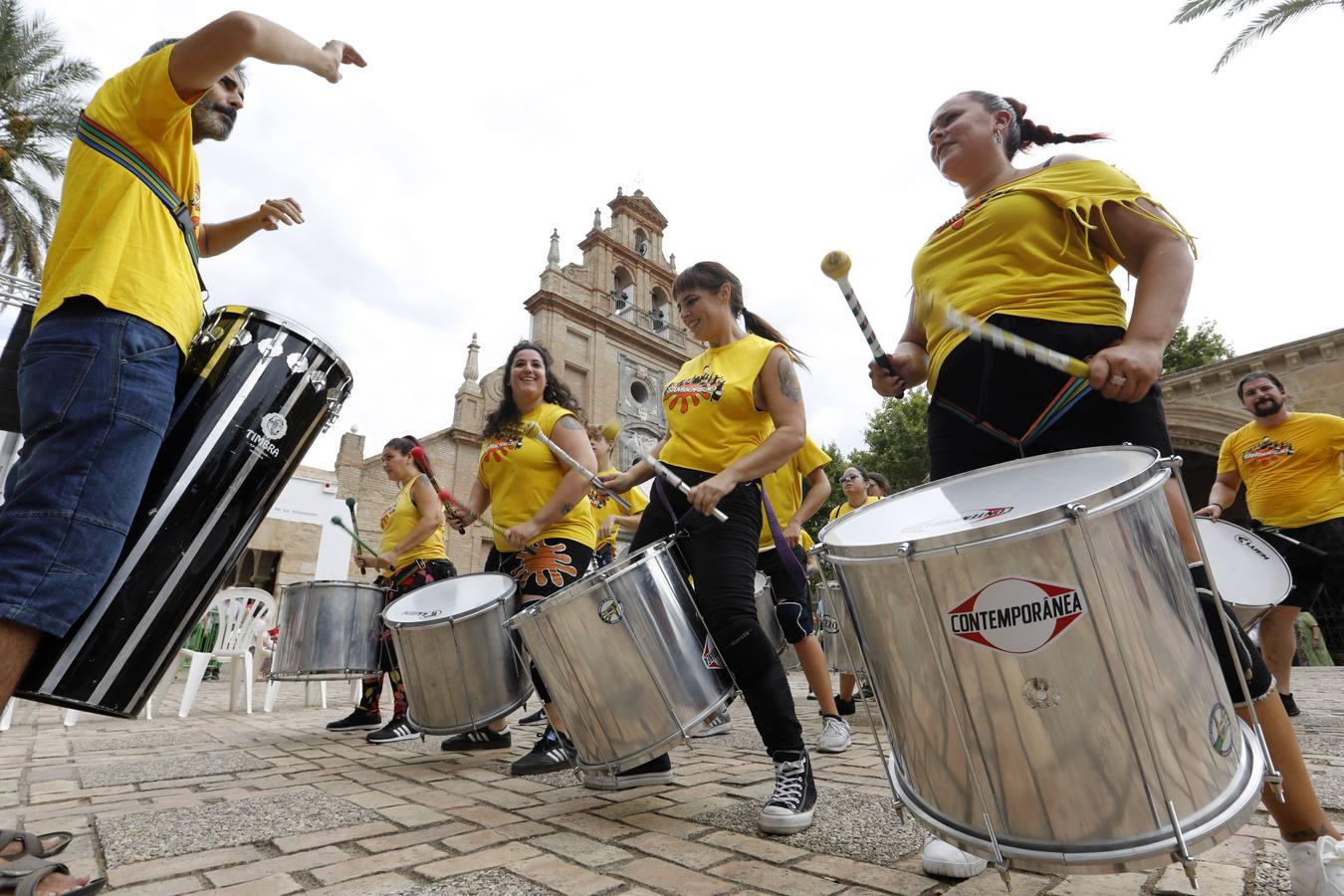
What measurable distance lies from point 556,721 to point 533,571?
0.96 m

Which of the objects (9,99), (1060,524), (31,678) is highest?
(9,99)

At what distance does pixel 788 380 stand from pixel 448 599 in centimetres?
207

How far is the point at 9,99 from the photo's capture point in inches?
519

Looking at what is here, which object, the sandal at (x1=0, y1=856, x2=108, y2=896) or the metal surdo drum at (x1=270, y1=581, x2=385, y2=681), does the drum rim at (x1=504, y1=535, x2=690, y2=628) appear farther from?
the metal surdo drum at (x1=270, y1=581, x2=385, y2=681)

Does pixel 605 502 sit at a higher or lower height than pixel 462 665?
higher

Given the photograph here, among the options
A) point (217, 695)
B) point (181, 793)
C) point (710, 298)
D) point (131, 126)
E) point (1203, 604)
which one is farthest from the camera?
point (217, 695)

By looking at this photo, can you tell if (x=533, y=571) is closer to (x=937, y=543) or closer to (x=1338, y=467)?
(x=937, y=543)

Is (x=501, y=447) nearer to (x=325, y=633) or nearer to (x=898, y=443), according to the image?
(x=325, y=633)

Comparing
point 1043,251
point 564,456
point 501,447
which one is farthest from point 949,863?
point 501,447

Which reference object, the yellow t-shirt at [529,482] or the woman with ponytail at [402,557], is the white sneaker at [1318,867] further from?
the woman with ponytail at [402,557]

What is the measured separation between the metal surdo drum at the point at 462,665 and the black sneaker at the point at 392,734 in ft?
3.15

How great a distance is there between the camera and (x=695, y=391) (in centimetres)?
278

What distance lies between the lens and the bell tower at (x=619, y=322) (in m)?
23.3

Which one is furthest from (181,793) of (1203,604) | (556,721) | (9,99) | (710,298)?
(9,99)
